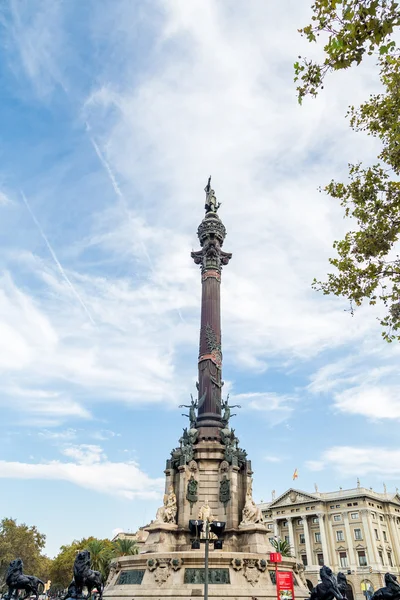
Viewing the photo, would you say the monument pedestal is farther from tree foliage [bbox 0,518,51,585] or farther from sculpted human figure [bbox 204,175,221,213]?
tree foliage [bbox 0,518,51,585]

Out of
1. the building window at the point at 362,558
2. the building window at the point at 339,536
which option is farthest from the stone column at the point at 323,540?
the building window at the point at 362,558

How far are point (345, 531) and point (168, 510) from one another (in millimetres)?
55729

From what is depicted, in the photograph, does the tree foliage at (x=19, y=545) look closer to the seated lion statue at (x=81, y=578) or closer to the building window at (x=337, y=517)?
the building window at (x=337, y=517)

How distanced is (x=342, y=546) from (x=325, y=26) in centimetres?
7643

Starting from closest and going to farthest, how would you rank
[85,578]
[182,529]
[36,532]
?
[85,578]
[182,529]
[36,532]

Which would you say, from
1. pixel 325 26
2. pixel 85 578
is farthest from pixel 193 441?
pixel 325 26

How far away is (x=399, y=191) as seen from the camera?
1445cm

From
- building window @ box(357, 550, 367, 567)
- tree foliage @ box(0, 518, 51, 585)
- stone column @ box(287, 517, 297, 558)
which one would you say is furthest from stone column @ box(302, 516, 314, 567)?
tree foliage @ box(0, 518, 51, 585)

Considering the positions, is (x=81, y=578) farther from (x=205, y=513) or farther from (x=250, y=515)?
(x=250, y=515)

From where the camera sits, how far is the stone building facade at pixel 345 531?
216 feet

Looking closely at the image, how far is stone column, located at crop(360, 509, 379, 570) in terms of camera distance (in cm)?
6467

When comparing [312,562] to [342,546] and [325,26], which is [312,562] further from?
[325,26]

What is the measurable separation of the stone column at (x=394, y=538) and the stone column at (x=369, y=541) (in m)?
7.26

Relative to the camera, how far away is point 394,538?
7200 centimetres
